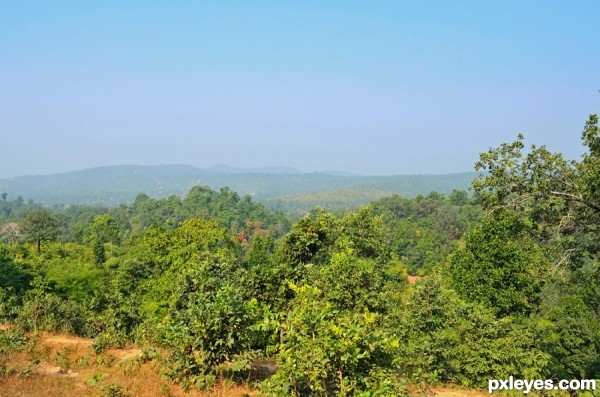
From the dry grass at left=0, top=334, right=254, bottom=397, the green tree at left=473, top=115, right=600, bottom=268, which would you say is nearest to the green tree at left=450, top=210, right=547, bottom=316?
the green tree at left=473, top=115, right=600, bottom=268

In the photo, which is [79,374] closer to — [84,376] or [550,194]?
[84,376]

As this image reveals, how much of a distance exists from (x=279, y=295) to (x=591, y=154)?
387 inches

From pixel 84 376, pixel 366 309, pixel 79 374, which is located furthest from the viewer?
pixel 79 374

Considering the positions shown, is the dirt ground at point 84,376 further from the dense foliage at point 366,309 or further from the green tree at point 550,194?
the green tree at point 550,194

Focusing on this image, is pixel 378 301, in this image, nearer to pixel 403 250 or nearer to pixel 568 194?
pixel 568 194

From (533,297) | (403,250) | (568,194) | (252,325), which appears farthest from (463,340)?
(403,250)

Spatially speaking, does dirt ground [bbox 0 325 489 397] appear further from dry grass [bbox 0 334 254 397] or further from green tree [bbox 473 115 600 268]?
green tree [bbox 473 115 600 268]

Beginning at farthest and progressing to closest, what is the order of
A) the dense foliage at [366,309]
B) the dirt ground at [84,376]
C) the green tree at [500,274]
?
the green tree at [500,274]
the dirt ground at [84,376]
the dense foliage at [366,309]

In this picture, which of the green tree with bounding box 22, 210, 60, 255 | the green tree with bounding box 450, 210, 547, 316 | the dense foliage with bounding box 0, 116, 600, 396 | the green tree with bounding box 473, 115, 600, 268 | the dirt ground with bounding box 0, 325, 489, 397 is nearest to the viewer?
the dense foliage with bounding box 0, 116, 600, 396

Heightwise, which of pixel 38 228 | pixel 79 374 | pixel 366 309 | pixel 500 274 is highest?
pixel 366 309

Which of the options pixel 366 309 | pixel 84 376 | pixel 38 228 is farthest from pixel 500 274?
pixel 38 228

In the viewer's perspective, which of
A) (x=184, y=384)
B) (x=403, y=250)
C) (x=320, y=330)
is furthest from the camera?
(x=403, y=250)

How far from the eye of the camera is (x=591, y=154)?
41.4 feet

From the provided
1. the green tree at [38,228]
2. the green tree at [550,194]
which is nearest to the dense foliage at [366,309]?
the green tree at [550,194]
